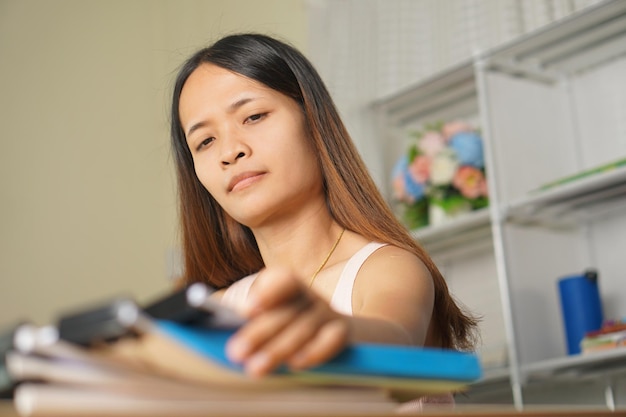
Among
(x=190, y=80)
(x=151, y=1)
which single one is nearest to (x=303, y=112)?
(x=190, y=80)

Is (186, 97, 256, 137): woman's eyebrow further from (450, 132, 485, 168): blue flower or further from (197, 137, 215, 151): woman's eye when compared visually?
(450, 132, 485, 168): blue flower

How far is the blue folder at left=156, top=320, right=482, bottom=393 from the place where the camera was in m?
0.53

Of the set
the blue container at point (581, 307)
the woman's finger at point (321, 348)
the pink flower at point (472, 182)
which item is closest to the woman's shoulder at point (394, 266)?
the woman's finger at point (321, 348)

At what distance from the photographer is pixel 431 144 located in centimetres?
297

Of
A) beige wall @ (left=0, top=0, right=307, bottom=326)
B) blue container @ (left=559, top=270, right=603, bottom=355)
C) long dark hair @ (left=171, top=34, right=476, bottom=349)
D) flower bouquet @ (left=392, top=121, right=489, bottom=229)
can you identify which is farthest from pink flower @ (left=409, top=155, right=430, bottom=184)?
long dark hair @ (left=171, top=34, right=476, bottom=349)

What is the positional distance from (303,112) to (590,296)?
4.63 feet

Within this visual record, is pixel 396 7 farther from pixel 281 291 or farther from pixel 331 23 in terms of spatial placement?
pixel 281 291

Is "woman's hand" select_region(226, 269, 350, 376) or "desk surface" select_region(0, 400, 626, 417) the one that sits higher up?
"woman's hand" select_region(226, 269, 350, 376)

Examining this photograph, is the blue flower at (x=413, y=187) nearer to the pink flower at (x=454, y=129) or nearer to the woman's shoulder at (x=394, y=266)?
the pink flower at (x=454, y=129)

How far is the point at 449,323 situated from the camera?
1.30m

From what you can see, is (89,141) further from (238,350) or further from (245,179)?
(238,350)

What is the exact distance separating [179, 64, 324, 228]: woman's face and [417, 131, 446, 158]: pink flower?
62.2 inches

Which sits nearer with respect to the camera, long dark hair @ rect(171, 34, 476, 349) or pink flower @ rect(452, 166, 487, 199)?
long dark hair @ rect(171, 34, 476, 349)

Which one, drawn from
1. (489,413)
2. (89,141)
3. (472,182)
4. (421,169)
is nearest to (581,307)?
(472,182)
